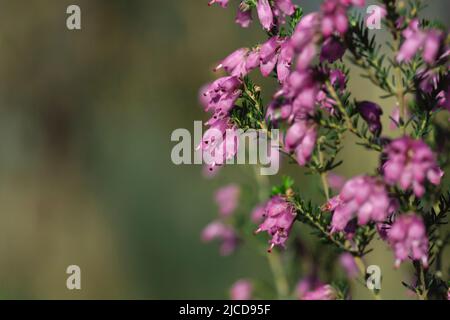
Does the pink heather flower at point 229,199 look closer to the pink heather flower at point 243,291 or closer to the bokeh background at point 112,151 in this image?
the pink heather flower at point 243,291

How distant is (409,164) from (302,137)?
0.30 metres

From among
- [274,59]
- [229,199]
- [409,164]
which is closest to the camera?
[409,164]

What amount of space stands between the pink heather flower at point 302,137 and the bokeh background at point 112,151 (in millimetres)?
4593

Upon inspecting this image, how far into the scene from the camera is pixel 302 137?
65.0 inches

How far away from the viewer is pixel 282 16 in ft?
6.48

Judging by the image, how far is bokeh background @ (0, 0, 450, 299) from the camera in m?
6.69

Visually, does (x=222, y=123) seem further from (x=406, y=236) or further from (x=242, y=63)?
(x=406, y=236)

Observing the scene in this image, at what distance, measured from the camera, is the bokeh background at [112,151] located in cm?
669

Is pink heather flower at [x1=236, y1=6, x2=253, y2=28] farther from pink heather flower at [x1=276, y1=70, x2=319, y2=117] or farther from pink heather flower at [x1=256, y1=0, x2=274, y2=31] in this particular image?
pink heather flower at [x1=276, y1=70, x2=319, y2=117]

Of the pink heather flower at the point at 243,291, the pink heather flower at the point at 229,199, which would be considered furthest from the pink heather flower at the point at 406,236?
the pink heather flower at the point at 229,199

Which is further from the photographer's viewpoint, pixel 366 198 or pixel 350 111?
pixel 350 111

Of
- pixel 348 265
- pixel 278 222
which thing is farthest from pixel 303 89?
pixel 348 265
